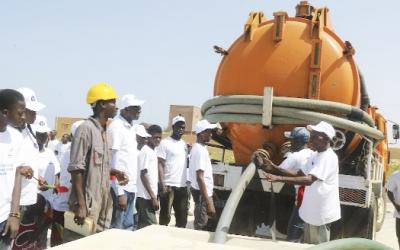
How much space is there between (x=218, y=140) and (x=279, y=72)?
1.58m

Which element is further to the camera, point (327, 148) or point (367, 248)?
point (327, 148)

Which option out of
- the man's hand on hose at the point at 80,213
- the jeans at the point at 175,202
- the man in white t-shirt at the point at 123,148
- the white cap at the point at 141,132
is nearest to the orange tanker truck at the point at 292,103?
the jeans at the point at 175,202

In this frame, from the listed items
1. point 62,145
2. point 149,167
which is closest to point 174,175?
point 149,167

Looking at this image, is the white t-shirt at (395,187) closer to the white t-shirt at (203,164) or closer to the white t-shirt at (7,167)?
the white t-shirt at (203,164)

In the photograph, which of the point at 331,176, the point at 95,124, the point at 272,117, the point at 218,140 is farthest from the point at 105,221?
the point at 218,140

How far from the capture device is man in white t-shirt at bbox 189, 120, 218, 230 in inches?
210

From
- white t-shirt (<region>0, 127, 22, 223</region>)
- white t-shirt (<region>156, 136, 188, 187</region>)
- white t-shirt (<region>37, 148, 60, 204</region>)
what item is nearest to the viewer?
white t-shirt (<region>0, 127, 22, 223</region>)

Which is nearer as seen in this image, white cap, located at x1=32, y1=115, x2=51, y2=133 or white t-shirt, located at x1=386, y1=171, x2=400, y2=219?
white cap, located at x1=32, y1=115, x2=51, y2=133

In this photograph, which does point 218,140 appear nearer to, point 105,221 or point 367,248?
point 105,221

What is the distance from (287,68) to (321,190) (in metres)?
1.59

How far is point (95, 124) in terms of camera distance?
144 inches

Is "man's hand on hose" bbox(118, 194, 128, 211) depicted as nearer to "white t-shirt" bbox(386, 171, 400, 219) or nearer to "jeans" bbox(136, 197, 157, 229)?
"jeans" bbox(136, 197, 157, 229)

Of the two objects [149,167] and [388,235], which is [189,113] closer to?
[388,235]

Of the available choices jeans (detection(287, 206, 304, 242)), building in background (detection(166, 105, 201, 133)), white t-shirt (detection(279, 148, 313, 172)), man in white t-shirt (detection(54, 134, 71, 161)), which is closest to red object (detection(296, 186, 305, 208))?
jeans (detection(287, 206, 304, 242))
